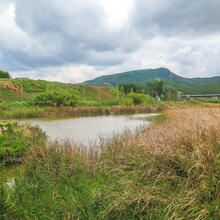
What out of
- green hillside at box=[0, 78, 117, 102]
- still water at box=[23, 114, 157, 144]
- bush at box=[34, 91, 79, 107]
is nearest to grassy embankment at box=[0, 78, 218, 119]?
green hillside at box=[0, 78, 117, 102]

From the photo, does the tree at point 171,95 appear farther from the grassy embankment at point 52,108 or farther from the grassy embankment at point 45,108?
the grassy embankment at point 45,108

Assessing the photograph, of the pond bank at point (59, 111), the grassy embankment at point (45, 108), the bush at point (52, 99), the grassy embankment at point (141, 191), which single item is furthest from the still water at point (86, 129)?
the bush at point (52, 99)

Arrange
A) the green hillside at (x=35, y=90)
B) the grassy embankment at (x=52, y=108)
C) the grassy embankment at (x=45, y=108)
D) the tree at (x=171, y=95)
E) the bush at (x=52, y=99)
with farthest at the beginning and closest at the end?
the tree at (x=171, y=95) → the green hillside at (x=35, y=90) → the bush at (x=52, y=99) → the grassy embankment at (x=52, y=108) → the grassy embankment at (x=45, y=108)

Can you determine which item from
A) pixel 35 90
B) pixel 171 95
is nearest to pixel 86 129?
pixel 35 90

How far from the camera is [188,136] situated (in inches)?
131

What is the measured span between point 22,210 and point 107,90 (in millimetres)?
45901

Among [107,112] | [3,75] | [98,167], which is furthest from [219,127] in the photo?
[3,75]

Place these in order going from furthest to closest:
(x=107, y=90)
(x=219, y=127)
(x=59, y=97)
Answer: (x=107, y=90), (x=59, y=97), (x=219, y=127)

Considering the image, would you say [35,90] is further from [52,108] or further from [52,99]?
[52,108]

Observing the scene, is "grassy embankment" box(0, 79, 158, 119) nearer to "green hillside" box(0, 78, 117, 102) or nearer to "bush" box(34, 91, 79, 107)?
"green hillside" box(0, 78, 117, 102)

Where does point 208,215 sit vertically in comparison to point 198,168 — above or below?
below

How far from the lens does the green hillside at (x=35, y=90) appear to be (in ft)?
106

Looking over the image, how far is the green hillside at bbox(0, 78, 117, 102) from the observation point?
32375mm

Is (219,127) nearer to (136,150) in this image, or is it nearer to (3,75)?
(136,150)
